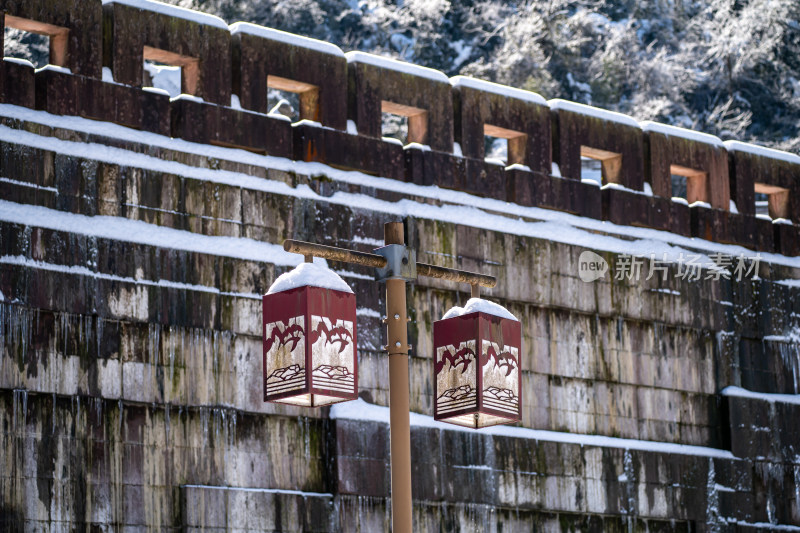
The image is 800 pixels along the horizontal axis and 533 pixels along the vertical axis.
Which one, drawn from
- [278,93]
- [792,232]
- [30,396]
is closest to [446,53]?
[278,93]

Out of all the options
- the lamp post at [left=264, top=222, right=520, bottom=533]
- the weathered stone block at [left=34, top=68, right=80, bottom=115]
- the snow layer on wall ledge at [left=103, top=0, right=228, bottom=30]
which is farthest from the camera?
the snow layer on wall ledge at [left=103, top=0, right=228, bottom=30]

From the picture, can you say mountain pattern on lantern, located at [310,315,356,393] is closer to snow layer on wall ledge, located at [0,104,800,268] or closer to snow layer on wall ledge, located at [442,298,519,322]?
snow layer on wall ledge, located at [442,298,519,322]

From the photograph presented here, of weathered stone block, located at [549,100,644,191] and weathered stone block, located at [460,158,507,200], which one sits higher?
weathered stone block, located at [549,100,644,191]

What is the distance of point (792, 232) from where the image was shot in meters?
Result: 17.5

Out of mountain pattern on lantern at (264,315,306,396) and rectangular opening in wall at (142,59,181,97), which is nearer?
mountain pattern on lantern at (264,315,306,396)

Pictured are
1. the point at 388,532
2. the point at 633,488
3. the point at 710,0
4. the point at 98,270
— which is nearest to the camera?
the point at 98,270

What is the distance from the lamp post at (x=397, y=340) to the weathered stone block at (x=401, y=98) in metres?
5.38

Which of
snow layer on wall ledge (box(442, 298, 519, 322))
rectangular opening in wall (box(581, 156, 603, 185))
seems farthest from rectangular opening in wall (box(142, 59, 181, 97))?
rectangular opening in wall (box(581, 156, 603, 185))

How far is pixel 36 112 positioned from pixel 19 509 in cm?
338

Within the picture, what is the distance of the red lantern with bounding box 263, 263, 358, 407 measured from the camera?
28.1 feet

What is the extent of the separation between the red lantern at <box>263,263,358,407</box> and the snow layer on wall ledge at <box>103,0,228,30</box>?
5443 millimetres

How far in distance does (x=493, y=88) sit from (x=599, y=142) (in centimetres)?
147

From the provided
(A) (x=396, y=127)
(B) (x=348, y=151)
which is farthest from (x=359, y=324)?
(A) (x=396, y=127)

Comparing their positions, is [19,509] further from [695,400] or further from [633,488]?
[695,400]
